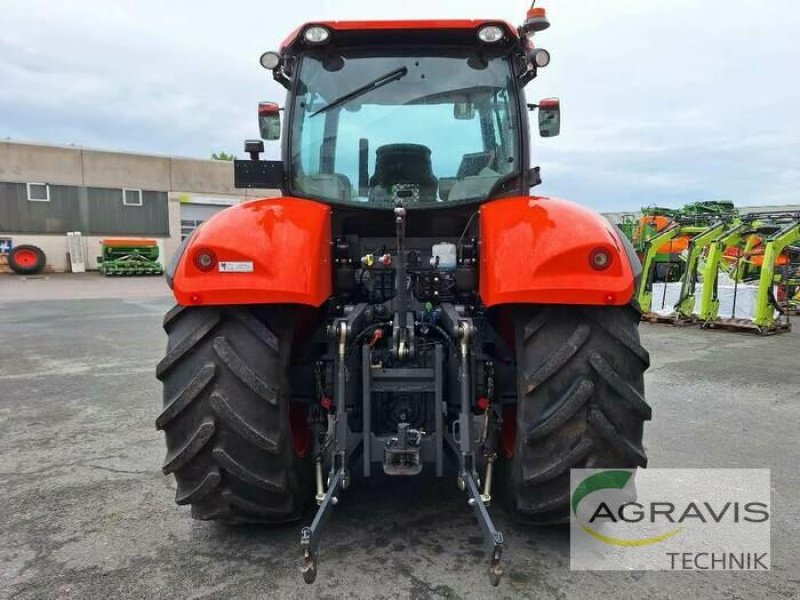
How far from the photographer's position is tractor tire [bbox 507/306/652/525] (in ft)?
7.34

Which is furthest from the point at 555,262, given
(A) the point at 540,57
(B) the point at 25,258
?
(B) the point at 25,258

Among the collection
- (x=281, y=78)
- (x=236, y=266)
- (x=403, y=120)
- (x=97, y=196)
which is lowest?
(x=236, y=266)

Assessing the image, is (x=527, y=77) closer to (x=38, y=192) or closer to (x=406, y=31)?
(x=406, y=31)

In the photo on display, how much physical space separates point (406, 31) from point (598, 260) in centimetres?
154

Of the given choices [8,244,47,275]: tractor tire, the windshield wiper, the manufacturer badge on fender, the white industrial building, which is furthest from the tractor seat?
[8,244,47,275]: tractor tire

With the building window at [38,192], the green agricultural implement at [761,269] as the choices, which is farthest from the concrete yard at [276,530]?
the building window at [38,192]

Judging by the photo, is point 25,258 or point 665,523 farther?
point 25,258

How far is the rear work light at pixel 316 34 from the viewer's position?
9.39 feet

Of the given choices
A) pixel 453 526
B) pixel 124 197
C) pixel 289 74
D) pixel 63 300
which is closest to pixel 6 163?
pixel 124 197

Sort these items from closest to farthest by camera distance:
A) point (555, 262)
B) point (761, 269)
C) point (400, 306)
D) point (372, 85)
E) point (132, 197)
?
1. point (555, 262)
2. point (400, 306)
3. point (372, 85)
4. point (761, 269)
5. point (132, 197)

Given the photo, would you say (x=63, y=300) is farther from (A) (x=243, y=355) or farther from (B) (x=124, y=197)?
(A) (x=243, y=355)

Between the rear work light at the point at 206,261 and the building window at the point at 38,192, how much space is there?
24.9m

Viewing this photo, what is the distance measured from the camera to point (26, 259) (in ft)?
73.9

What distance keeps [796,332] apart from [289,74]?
1008cm
